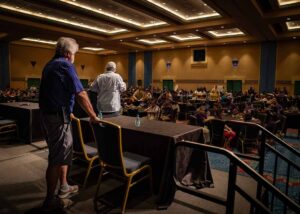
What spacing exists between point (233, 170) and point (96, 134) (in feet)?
4.66

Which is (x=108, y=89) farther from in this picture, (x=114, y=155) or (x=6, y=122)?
(x=6, y=122)

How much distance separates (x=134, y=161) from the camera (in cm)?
260

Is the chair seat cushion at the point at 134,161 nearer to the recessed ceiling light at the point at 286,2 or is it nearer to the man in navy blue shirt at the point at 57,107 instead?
the man in navy blue shirt at the point at 57,107

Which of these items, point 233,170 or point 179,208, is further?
point 179,208

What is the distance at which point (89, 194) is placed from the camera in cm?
277

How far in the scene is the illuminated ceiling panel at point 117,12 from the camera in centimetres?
891

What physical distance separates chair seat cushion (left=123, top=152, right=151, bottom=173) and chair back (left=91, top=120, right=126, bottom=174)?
106 millimetres

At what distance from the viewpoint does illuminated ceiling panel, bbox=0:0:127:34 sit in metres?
9.23

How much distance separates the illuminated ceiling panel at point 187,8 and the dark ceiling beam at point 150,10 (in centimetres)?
16

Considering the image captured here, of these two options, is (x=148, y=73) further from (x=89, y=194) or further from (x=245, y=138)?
(x=89, y=194)

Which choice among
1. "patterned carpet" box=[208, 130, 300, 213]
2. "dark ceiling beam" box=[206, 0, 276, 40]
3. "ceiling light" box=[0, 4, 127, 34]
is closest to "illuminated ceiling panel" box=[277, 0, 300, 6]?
"dark ceiling beam" box=[206, 0, 276, 40]

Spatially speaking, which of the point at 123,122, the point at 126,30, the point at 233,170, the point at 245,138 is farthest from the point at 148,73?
the point at 233,170

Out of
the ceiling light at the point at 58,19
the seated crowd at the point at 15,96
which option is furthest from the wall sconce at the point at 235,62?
the seated crowd at the point at 15,96

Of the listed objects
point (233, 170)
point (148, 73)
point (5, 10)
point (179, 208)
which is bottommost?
point (179, 208)
